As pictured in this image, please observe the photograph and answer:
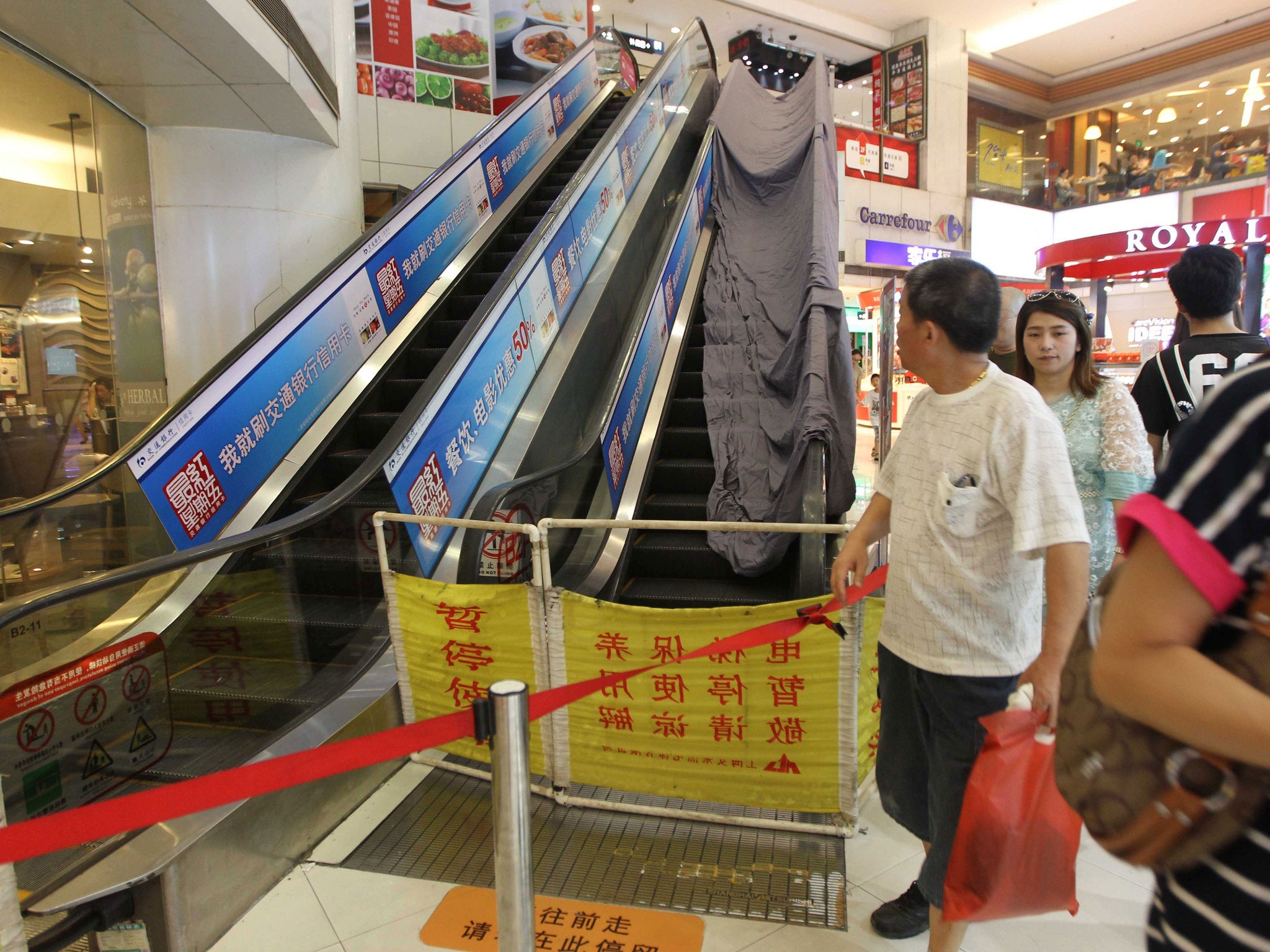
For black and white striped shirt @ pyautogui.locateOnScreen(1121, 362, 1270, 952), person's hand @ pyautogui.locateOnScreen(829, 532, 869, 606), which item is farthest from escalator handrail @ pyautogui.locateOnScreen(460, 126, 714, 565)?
black and white striped shirt @ pyautogui.locateOnScreen(1121, 362, 1270, 952)

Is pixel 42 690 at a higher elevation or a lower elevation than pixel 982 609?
lower

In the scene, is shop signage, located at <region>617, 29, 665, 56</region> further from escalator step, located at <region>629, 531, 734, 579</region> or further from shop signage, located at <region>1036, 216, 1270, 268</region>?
escalator step, located at <region>629, 531, 734, 579</region>

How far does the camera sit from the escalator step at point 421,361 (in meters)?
5.90

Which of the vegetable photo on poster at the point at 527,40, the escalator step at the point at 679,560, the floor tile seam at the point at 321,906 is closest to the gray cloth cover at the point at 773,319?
the escalator step at the point at 679,560

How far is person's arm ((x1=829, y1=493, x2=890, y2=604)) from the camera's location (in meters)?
2.07

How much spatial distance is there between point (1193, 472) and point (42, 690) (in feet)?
9.54

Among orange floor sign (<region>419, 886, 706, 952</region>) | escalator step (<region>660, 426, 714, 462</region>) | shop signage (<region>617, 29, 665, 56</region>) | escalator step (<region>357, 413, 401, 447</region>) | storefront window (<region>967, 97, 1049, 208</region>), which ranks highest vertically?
shop signage (<region>617, 29, 665, 56</region>)

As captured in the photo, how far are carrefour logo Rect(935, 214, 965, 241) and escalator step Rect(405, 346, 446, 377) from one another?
1280 cm

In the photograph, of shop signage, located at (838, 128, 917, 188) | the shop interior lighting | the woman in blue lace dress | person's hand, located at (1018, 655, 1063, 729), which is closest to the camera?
person's hand, located at (1018, 655, 1063, 729)

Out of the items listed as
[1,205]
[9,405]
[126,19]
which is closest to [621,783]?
[126,19]

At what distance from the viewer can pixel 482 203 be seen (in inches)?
289

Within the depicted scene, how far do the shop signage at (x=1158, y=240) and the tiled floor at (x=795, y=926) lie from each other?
745 centimetres

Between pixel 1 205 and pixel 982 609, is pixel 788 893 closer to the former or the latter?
pixel 982 609

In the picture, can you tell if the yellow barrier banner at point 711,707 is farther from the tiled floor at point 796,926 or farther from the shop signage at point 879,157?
the shop signage at point 879,157
